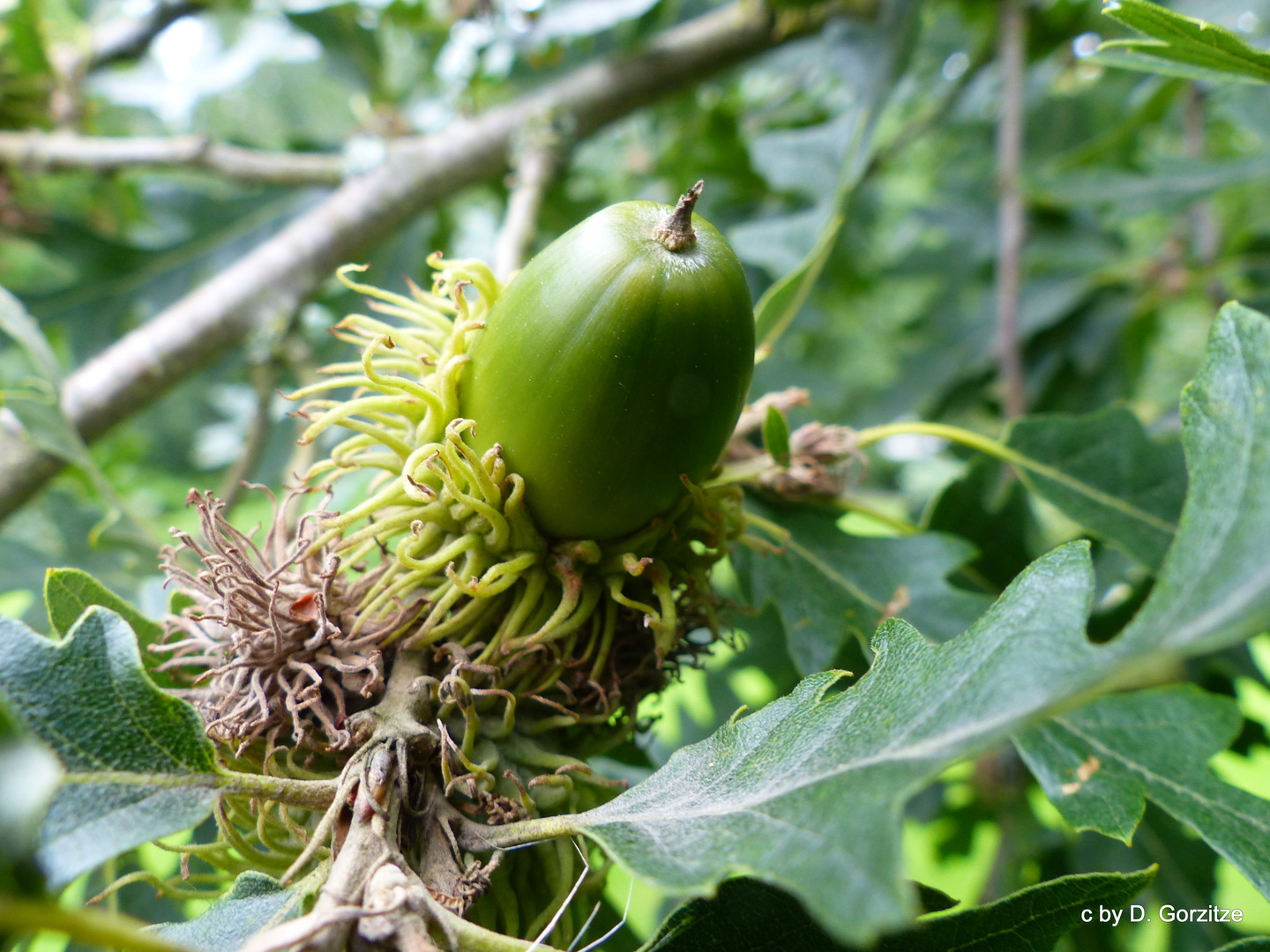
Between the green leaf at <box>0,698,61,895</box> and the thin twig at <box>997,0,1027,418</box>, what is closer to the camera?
the green leaf at <box>0,698,61,895</box>

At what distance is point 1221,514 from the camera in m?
0.66

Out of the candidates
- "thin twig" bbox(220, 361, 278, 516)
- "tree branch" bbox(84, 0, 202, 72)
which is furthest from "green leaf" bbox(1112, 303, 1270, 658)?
"tree branch" bbox(84, 0, 202, 72)

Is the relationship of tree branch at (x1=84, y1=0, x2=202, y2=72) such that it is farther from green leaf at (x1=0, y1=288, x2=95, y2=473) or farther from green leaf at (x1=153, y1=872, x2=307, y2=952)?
green leaf at (x1=153, y1=872, x2=307, y2=952)

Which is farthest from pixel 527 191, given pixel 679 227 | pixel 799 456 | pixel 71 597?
pixel 71 597

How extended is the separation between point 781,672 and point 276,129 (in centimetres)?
494

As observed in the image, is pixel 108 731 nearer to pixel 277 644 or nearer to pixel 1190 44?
pixel 277 644

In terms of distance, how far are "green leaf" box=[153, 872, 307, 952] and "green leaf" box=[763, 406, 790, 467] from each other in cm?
78

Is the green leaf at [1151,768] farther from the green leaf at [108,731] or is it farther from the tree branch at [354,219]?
the tree branch at [354,219]

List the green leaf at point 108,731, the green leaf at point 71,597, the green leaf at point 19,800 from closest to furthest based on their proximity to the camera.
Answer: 1. the green leaf at point 19,800
2. the green leaf at point 108,731
3. the green leaf at point 71,597

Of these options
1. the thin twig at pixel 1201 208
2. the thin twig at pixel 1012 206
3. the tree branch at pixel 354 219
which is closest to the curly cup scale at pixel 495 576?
the tree branch at pixel 354 219

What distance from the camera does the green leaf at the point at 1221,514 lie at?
23.0 inches

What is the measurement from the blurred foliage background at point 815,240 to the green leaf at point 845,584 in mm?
214

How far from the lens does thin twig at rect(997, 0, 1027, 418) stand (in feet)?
6.32

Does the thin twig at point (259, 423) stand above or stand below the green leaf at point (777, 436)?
below
